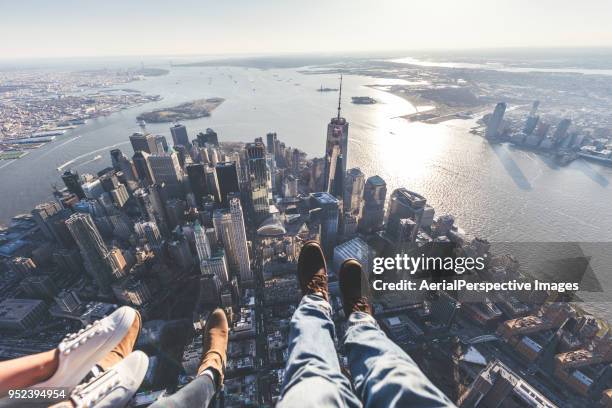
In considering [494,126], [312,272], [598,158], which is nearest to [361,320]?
[312,272]

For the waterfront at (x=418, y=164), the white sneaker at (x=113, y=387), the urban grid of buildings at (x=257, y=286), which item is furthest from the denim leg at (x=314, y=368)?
the waterfront at (x=418, y=164)

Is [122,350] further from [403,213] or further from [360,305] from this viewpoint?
[403,213]

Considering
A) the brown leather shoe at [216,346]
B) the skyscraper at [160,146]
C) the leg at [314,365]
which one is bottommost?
the skyscraper at [160,146]

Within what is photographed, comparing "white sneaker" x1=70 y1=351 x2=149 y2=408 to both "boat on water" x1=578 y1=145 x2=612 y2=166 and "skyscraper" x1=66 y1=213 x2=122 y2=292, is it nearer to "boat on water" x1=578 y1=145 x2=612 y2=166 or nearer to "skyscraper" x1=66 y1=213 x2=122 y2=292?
"skyscraper" x1=66 y1=213 x2=122 y2=292

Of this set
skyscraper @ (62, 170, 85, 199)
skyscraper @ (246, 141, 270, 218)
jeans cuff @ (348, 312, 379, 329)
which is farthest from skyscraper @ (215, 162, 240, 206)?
jeans cuff @ (348, 312, 379, 329)

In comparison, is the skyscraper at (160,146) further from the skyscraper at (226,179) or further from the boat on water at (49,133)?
the boat on water at (49,133)

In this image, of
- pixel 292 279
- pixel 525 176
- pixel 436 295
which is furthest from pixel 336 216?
pixel 525 176

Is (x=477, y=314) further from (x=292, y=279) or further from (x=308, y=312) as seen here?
(x=308, y=312)
